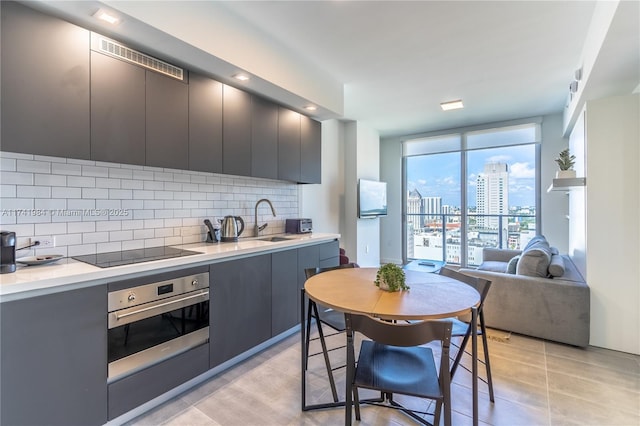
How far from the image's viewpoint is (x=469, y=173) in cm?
565

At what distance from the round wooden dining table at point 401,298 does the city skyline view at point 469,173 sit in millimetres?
4177

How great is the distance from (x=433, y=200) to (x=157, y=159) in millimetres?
5328

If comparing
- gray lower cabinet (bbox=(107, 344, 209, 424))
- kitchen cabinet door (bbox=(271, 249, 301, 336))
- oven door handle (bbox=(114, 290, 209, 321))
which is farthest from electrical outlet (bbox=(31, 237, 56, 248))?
kitchen cabinet door (bbox=(271, 249, 301, 336))

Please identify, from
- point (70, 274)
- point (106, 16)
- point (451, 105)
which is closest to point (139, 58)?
point (106, 16)

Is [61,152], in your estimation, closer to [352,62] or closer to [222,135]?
[222,135]

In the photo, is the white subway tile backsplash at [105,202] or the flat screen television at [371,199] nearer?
the white subway tile backsplash at [105,202]

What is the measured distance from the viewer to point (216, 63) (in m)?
2.24

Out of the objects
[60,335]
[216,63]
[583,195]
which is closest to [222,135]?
[216,63]

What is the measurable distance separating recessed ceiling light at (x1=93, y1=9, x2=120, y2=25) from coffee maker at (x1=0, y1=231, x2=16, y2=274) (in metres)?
1.30

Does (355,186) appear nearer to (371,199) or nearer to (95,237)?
(371,199)

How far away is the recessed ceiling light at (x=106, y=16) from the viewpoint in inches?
65.4

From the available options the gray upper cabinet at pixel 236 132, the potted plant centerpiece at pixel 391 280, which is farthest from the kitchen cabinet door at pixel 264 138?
the potted plant centerpiece at pixel 391 280

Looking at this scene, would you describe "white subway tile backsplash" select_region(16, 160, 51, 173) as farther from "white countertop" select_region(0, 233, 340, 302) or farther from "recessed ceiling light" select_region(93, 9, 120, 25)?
"recessed ceiling light" select_region(93, 9, 120, 25)

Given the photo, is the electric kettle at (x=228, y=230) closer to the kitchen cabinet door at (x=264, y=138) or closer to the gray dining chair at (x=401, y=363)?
the kitchen cabinet door at (x=264, y=138)
